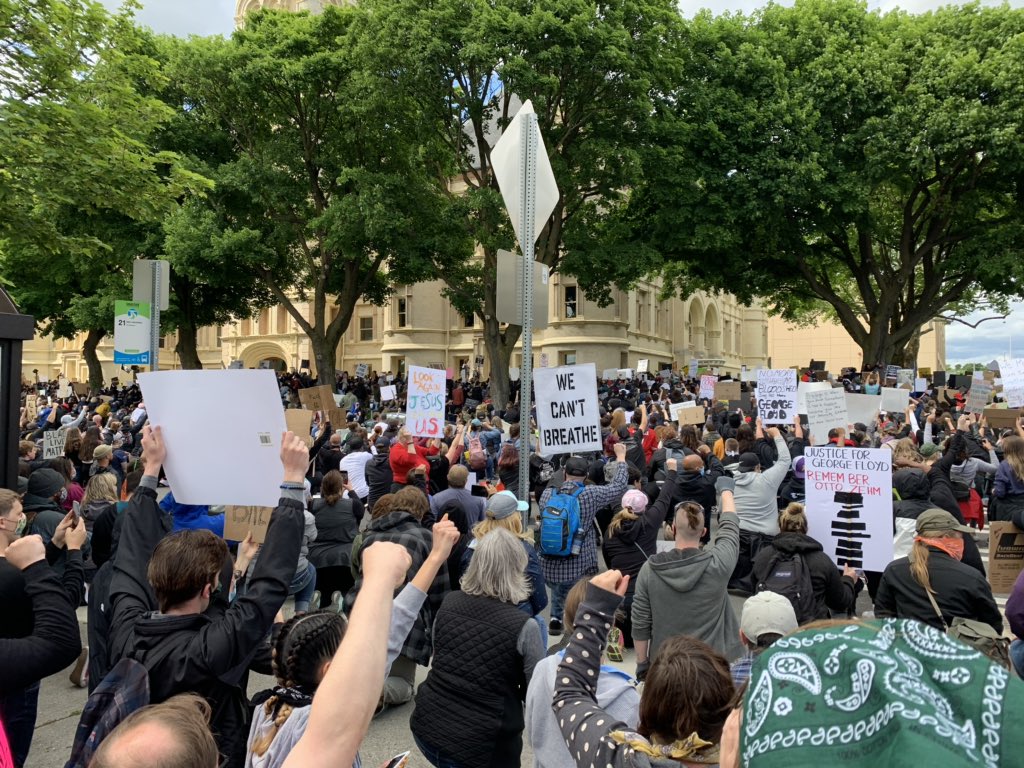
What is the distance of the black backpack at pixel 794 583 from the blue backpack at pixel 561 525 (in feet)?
5.95

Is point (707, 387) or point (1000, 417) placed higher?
point (707, 387)

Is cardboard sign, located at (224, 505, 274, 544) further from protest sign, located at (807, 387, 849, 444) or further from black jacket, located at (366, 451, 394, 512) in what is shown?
protest sign, located at (807, 387, 849, 444)

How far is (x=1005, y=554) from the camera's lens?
5562mm

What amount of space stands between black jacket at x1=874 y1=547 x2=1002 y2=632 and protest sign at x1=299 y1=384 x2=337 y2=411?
31.3ft

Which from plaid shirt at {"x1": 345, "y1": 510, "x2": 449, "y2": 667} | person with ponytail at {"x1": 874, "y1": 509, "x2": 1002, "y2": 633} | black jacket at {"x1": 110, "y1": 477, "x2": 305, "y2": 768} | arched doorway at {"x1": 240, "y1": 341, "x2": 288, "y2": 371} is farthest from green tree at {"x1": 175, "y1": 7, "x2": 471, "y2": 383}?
arched doorway at {"x1": 240, "y1": 341, "x2": 288, "y2": 371}

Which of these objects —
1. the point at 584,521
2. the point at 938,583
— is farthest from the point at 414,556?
the point at 938,583

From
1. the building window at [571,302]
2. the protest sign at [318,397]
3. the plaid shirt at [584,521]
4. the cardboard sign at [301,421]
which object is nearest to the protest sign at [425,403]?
the protest sign at [318,397]

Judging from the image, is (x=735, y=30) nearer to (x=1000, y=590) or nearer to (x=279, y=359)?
(x=1000, y=590)

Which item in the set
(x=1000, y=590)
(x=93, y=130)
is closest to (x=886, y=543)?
(x=1000, y=590)

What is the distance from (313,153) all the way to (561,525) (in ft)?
84.4

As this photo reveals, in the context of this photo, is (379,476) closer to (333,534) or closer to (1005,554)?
(333,534)

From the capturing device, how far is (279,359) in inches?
2217

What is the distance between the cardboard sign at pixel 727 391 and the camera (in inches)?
723

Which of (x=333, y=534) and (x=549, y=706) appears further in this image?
(x=333, y=534)
